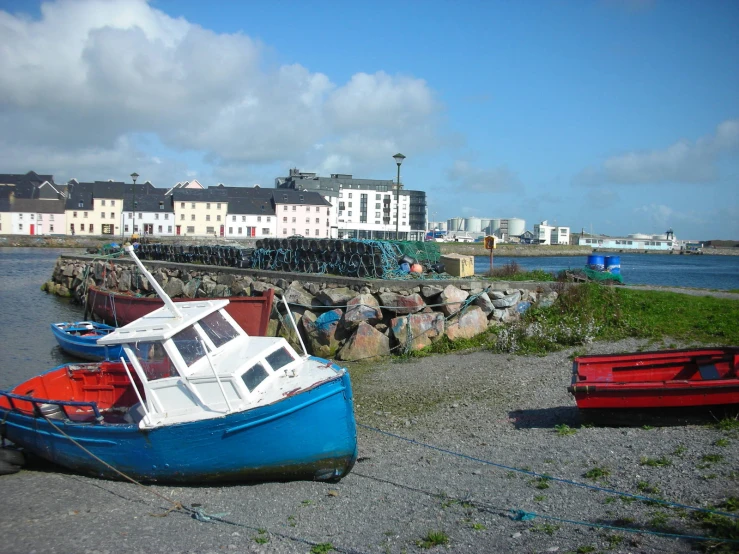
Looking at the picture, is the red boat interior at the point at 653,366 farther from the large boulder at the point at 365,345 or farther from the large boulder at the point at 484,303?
the large boulder at the point at 484,303

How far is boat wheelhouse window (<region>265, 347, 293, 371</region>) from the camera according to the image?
32.6ft

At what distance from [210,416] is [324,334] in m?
9.41

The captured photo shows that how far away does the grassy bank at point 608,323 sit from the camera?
15.4 metres

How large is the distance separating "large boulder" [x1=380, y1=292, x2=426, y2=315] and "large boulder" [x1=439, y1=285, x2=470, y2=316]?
578mm

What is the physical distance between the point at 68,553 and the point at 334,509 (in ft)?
10.5

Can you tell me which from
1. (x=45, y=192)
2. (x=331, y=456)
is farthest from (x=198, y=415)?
Answer: (x=45, y=192)

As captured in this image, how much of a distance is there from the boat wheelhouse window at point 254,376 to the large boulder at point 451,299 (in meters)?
9.07

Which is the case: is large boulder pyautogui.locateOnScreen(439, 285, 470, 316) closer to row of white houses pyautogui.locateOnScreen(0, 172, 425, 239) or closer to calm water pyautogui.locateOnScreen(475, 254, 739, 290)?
calm water pyautogui.locateOnScreen(475, 254, 739, 290)

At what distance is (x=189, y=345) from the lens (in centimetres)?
974

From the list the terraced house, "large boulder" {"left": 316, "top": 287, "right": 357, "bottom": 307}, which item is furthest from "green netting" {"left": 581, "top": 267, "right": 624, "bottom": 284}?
the terraced house

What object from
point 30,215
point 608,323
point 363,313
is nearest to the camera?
point 608,323

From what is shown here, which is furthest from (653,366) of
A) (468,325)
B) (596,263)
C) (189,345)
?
(596,263)

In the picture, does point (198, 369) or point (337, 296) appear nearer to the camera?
point (198, 369)

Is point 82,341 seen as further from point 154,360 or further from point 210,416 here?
point 210,416
